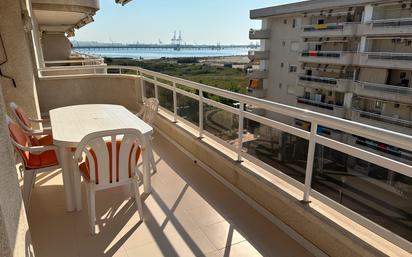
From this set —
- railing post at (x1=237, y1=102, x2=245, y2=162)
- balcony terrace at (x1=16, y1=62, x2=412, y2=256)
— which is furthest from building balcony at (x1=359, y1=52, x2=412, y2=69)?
railing post at (x1=237, y1=102, x2=245, y2=162)

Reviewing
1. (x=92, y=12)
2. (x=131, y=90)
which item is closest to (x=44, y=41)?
(x=92, y=12)

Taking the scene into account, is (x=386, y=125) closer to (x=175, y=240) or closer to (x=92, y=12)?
(x=92, y=12)

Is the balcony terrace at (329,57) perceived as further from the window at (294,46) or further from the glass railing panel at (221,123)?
the glass railing panel at (221,123)

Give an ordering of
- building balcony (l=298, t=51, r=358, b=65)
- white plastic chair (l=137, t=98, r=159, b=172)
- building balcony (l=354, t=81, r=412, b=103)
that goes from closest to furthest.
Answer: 1. white plastic chair (l=137, t=98, r=159, b=172)
2. building balcony (l=354, t=81, r=412, b=103)
3. building balcony (l=298, t=51, r=358, b=65)

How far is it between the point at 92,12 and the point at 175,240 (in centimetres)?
1245

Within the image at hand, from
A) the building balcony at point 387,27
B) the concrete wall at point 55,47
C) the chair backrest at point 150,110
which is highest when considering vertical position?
the building balcony at point 387,27

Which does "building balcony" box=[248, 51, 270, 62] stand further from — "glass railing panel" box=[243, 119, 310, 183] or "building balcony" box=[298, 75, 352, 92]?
"glass railing panel" box=[243, 119, 310, 183]

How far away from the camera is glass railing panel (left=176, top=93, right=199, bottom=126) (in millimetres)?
3881

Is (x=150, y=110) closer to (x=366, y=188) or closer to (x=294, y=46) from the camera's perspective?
(x=366, y=188)

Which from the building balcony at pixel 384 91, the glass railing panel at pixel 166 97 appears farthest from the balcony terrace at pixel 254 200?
the building balcony at pixel 384 91

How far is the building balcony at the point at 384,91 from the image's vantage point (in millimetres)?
16578

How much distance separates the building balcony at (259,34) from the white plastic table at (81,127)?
2480 cm

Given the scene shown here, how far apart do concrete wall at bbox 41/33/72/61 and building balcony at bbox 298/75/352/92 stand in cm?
1876

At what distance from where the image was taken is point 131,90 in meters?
6.53
